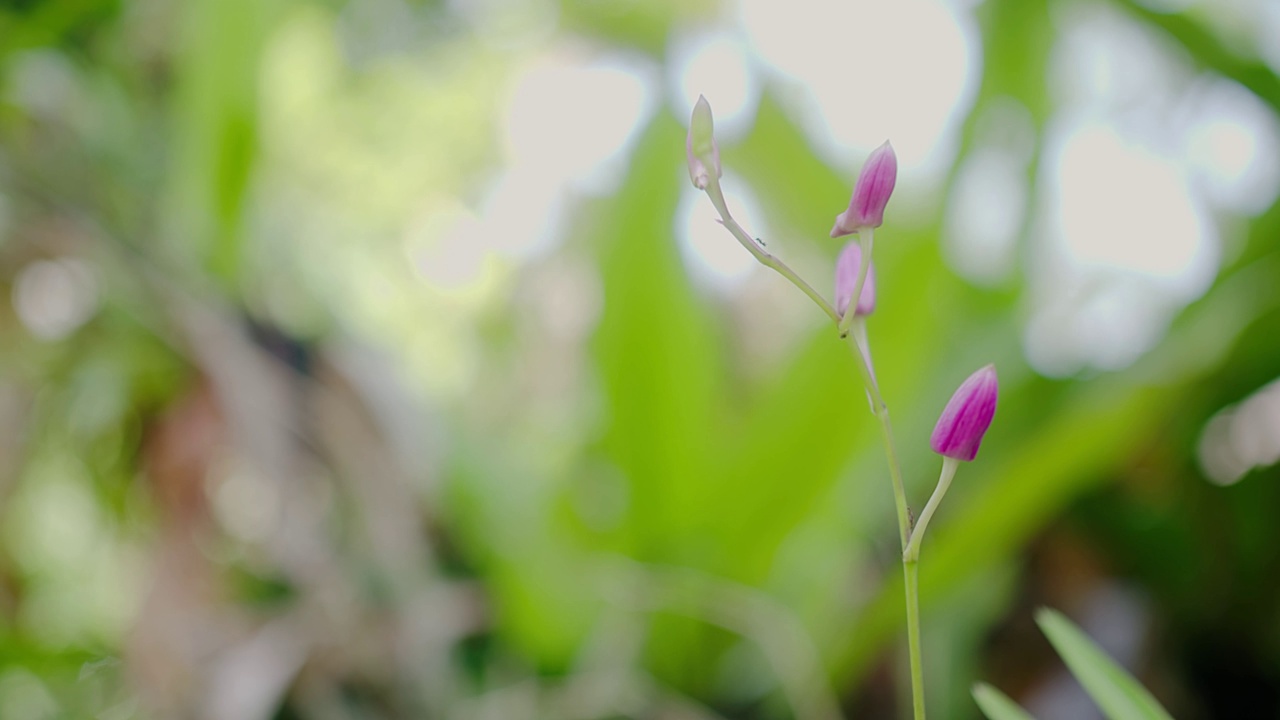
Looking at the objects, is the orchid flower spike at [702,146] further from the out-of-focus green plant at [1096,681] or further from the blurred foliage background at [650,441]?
the blurred foliage background at [650,441]

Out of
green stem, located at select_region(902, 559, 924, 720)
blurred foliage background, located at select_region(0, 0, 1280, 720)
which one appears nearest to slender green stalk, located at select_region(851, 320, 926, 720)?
green stem, located at select_region(902, 559, 924, 720)

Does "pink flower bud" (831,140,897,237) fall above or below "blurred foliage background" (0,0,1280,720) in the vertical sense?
below

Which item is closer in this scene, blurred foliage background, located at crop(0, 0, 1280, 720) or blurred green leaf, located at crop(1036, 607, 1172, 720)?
blurred green leaf, located at crop(1036, 607, 1172, 720)

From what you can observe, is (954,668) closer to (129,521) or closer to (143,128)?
(129,521)

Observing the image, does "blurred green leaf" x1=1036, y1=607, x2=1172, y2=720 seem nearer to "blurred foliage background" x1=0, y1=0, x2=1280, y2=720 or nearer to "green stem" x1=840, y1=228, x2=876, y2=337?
"green stem" x1=840, y1=228, x2=876, y2=337

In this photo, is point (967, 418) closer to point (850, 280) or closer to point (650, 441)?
point (850, 280)

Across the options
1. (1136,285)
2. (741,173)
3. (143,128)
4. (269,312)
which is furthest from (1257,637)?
(143,128)
